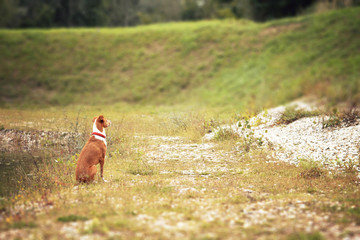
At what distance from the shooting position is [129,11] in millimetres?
61250

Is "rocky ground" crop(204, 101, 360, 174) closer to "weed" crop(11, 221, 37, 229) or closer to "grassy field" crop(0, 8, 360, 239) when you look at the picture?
"grassy field" crop(0, 8, 360, 239)

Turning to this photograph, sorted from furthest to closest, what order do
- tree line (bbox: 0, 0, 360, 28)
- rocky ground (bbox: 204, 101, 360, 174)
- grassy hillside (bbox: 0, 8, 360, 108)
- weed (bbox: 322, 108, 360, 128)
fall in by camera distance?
tree line (bbox: 0, 0, 360, 28) → grassy hillside (bbox: 0, 8, 360, 108) → weed (bbox: 322, 108, 360, 128) → rocky ground (bbox: 204, 101, 360, 174)

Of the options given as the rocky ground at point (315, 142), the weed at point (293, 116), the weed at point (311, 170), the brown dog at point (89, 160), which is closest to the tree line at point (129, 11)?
the weed at point (293, 116)

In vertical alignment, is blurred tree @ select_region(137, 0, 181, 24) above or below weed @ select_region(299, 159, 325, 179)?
above

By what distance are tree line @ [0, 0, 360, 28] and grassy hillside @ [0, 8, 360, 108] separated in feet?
15.6

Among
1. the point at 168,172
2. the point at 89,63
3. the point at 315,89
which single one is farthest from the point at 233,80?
the point at 168,172

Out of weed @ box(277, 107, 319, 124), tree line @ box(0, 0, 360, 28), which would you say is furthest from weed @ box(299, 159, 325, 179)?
tree line @ box(0, 0, 360, 28)

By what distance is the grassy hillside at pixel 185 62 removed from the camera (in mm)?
27094

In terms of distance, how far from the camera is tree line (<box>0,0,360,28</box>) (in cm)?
4138

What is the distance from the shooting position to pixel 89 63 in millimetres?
34969

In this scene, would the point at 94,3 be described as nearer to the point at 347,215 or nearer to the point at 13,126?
the point at 13,126

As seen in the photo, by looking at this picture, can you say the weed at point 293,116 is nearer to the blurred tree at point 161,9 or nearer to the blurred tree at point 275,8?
the blurred tree at point 275,8

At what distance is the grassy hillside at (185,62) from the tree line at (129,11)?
4.75 m

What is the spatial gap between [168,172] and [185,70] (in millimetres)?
24144
